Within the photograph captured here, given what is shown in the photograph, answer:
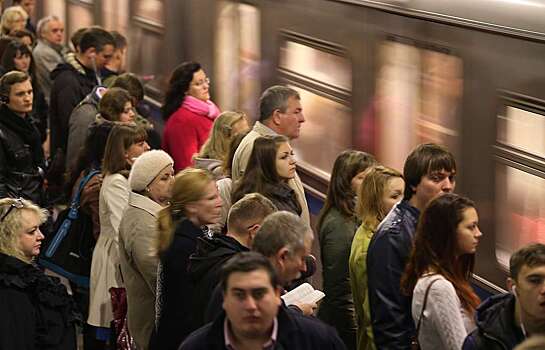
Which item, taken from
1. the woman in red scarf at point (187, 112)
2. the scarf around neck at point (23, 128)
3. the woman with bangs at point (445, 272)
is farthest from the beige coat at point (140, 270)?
the woman in red scarf at point (187, 112)

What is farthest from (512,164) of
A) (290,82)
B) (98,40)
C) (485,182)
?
(98,40)

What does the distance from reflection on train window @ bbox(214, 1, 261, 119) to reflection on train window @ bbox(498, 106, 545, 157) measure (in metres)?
3.53

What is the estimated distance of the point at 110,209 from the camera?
25.0 ft

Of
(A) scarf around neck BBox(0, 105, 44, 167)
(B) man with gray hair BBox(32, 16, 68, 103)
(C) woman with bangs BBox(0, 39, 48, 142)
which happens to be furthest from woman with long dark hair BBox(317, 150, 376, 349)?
(B) man with gray hair BBox(32, 16, 68, 103)

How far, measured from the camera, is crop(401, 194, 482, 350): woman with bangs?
208 inches

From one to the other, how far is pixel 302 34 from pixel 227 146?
3.26 feet

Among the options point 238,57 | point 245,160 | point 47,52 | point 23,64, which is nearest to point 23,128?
point 238,57

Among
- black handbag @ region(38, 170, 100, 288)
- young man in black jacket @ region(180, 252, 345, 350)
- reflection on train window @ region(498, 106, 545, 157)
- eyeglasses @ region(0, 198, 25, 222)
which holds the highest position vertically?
reflection on train window @ region(498, 106, 545, 157)

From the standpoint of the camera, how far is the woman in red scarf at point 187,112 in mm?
9695

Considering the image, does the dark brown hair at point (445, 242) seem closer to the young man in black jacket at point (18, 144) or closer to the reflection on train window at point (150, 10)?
the young man in black jacket at point (18, 144)

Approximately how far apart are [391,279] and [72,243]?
2816 millimetres

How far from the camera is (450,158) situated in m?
5.92

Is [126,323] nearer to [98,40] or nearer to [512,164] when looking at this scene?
[512,164]

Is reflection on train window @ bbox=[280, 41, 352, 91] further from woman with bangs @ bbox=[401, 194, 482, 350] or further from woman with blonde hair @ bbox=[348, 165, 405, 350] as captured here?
woman with bangs @ bbox=[401, 194, 482, 350]
